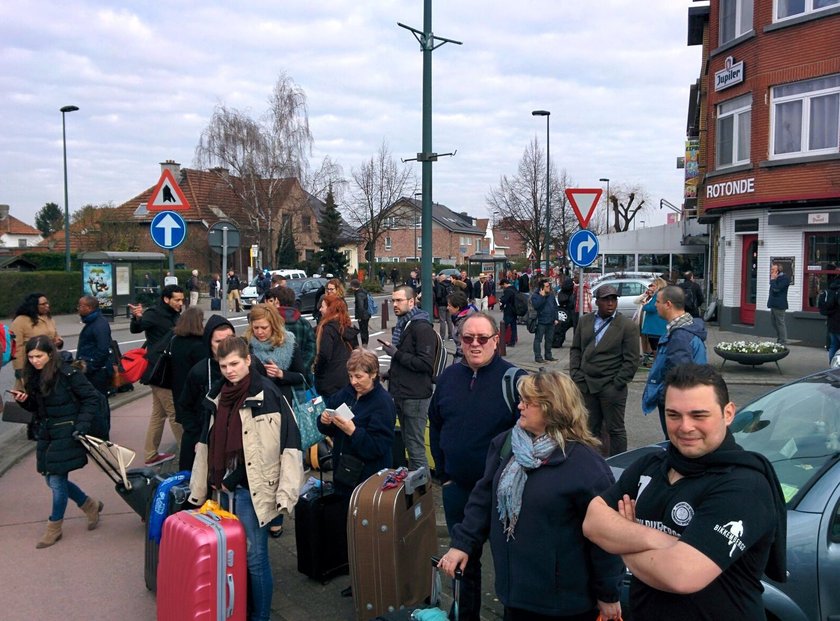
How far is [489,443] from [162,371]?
3921 millimetres

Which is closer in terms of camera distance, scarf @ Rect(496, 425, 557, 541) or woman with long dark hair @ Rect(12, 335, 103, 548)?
scarf @ Rect(496, 425, 557, 541)

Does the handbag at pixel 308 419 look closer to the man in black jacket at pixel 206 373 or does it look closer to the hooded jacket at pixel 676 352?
the man in black jacket at pixel 206 373

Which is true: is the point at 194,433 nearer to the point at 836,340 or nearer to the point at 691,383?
the point at 691,383

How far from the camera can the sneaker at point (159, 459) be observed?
735 centimetres

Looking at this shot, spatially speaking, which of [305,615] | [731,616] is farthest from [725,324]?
[731,616]

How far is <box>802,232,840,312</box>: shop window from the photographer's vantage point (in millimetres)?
18438

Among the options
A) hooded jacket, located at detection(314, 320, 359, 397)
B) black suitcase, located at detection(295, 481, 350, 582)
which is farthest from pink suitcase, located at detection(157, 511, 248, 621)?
hooded jacket, located at detection(314, 320, 359, 397)

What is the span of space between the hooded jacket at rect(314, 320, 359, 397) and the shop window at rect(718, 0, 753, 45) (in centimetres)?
1765

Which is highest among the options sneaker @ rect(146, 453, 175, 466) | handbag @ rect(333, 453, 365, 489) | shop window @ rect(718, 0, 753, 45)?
shop window @ rect(718, 0, 753, 45)

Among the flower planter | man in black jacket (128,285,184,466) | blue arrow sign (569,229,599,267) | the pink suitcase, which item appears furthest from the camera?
the flower planter

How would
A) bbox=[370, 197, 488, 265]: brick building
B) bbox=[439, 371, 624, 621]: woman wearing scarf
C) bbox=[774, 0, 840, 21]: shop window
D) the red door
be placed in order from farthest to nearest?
bbox=[370, 197, 488, 265]: brick building → the red door → bbox=[774, 0, 840, 21]: shop window → bbox=[439, 371, 624, 621]: woman wearing scarf

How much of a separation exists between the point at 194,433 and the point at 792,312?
17142mm

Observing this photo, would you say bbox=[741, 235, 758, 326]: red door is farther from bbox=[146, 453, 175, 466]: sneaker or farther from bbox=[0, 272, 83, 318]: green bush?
bbox=[0, 272, 83, 318]: green bush

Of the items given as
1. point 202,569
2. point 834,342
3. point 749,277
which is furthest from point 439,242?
point 202,569
